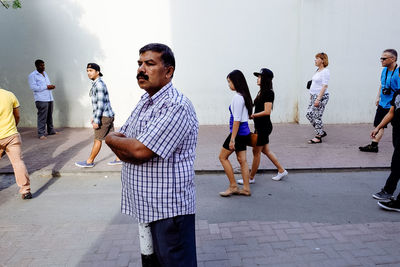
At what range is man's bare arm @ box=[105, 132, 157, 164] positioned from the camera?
1.86m

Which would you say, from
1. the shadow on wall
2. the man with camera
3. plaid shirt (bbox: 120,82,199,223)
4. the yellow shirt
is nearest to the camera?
the man with camera

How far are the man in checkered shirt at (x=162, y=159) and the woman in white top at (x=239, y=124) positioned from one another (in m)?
2.47

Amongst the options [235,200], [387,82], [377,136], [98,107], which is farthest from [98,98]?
[377,136]

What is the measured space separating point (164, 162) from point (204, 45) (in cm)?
823

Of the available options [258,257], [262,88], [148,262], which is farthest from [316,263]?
[262,88]

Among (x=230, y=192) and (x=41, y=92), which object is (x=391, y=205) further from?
(x=41, y=92)

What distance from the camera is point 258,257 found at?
3.21 meters

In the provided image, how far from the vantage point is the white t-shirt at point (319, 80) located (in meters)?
7.41

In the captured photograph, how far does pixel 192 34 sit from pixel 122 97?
2.68 meters

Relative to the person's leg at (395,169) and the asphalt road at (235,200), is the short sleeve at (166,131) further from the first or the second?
the person's leg at (395,169)

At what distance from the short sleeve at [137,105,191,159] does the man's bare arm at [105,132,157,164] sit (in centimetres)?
3

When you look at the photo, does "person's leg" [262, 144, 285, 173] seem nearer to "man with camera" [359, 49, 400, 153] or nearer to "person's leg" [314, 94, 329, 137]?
"man with camera" [359, 49, 400, 153]

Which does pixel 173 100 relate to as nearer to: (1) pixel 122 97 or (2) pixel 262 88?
(2) pixel 262 88

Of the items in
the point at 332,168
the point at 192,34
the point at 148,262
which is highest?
the point at 192,34
